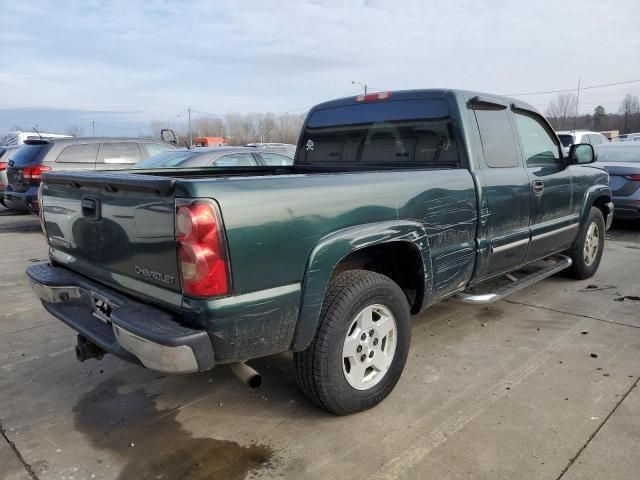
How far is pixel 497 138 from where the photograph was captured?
163 inches

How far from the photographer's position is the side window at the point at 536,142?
14.8 feet

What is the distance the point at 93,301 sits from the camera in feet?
9.70

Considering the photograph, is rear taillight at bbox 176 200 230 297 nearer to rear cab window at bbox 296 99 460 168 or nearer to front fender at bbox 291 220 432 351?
front fender at bbox 291 220 432 351

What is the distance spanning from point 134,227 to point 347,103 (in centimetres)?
261

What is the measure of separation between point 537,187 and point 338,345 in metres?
2.58

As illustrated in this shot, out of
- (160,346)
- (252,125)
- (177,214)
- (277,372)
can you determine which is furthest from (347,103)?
(252,125)

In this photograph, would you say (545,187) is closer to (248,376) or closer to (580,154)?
(580,154)

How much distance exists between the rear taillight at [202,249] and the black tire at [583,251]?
4.45 metres

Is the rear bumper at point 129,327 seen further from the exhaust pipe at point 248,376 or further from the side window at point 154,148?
the side window at point 154,148

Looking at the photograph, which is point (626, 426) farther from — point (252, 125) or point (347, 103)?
point (252, 125)

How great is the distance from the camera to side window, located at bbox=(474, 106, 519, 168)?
3990 millimetres

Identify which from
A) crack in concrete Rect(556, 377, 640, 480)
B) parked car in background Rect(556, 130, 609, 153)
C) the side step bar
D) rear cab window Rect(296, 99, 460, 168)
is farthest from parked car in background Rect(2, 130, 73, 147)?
parked car in background Rect(556, 130, 609, 153)

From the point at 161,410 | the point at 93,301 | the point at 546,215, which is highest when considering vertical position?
the point at 546,215

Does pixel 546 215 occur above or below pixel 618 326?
above
